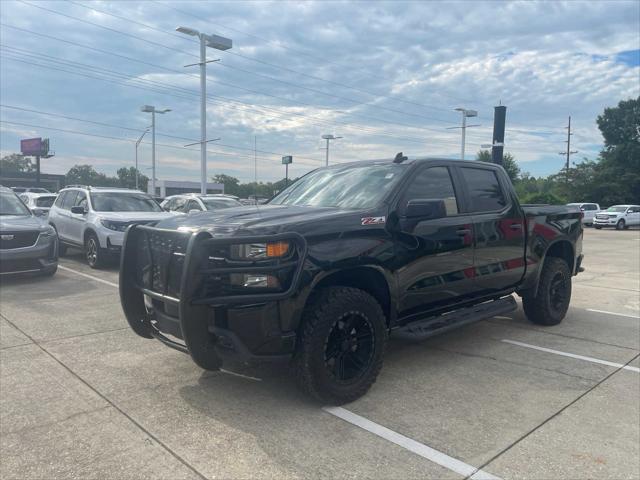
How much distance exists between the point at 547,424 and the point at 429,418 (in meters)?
0.82

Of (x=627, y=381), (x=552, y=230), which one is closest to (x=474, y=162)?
(x=552, y=230)

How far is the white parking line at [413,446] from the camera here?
2938 mm

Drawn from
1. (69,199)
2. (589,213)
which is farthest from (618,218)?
(69,199)

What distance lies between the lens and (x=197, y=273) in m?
3.24

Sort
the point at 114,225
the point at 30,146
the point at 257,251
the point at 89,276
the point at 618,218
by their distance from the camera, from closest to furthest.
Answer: the point at 257,251, the point at 89,276, the point at 114,225, the point at 618,218, the point at 30,146

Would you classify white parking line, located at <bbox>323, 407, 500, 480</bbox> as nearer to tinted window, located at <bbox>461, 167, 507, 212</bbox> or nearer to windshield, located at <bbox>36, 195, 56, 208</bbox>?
tinted window, located at <bbox>461, 167, 507, 212</bbox>

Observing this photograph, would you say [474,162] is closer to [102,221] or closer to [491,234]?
[491,234]

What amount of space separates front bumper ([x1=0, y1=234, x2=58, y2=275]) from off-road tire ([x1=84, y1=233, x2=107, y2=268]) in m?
1.29

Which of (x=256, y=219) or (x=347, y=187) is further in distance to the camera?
(x=347, y=187)

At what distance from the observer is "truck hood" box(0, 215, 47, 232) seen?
8.48 meters

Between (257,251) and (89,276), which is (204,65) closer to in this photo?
(89,276)

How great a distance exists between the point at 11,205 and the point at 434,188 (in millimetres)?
8468

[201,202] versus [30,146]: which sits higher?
[30,146]

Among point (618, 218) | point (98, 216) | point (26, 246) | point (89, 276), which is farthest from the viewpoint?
point (618, 218)
